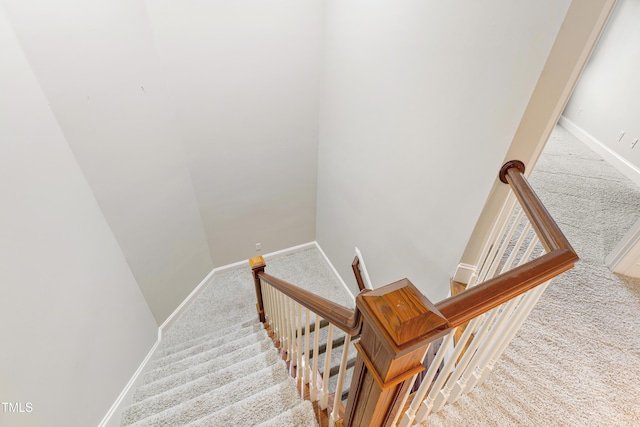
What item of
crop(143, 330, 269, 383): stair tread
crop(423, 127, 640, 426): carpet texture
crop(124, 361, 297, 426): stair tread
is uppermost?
crop(143, 330, 269, 383): stair tread

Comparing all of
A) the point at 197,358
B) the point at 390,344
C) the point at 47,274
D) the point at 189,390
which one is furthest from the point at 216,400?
Answer: the point at 390,344

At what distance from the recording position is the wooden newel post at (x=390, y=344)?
0.60m

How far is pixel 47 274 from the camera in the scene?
1556 mm

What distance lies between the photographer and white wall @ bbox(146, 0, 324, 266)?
97.7 inches

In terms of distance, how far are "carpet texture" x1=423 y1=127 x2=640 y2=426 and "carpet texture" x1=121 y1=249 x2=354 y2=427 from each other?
0.82 meters

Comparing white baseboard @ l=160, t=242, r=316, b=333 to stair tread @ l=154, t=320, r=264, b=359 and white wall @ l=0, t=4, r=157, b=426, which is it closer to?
stair tread @ l=154, t=320, r=264, b=359

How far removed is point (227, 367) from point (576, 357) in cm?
209

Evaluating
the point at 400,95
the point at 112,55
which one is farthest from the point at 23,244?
the point at 400,95

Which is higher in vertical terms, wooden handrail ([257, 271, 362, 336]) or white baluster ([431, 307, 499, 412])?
wooden handrail ([257, 271, 362, 336])

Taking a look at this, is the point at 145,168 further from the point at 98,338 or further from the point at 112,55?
the point at 98,338

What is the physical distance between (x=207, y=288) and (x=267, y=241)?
1003mm

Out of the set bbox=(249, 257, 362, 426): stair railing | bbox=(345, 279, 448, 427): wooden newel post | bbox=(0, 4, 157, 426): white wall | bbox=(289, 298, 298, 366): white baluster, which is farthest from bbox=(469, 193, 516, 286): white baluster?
bbox=(0, 4, 157, 426): white wall

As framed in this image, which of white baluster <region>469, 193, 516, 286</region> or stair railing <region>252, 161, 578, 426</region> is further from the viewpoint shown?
white baluster <region>469, 193, 516, 286</region>

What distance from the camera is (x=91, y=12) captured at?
1.85 metres
